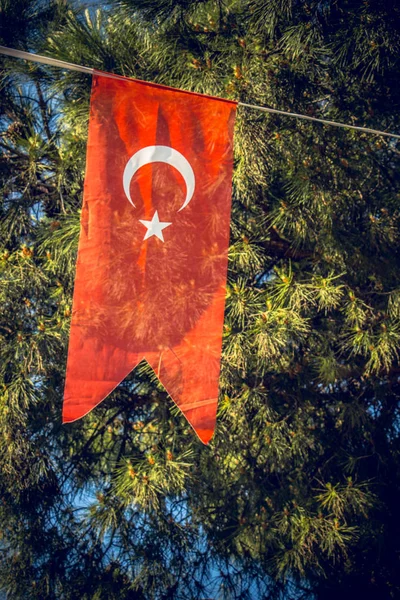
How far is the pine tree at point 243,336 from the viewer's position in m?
4.71

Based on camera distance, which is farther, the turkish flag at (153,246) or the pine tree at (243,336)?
the pine tree at (243,336)

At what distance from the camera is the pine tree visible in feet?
15.5

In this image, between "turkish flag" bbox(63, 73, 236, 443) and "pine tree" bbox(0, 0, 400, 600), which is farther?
"pine tree" bbox(0, 0, 400, 600)

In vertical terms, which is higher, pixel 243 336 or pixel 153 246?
pixel 243 336

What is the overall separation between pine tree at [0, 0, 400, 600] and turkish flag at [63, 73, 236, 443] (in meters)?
1.43

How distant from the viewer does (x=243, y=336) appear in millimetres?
4633

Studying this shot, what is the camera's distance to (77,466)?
5.34 m

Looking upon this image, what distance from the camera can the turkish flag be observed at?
9.62 ft

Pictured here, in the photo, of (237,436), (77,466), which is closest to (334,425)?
(237,436)

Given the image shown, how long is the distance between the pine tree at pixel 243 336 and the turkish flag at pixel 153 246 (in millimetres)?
1430

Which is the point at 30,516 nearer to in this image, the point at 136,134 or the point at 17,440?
the point at 17,440

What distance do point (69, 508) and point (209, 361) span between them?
2.57 m

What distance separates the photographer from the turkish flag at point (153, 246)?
115 inches

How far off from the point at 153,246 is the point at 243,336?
5.44ft
